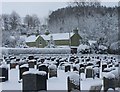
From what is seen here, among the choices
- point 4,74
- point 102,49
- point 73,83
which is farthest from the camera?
point 102,49

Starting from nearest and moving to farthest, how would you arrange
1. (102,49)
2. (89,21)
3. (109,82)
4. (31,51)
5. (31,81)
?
(31,81) < (109,82) < (31,51) < (102,49) < (89,21)

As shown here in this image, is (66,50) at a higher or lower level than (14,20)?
lower

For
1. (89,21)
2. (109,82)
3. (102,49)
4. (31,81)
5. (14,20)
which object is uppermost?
(14,20)

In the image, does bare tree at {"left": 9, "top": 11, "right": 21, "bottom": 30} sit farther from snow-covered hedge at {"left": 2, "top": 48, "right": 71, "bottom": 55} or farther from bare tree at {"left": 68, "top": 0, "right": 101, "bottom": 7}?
snow-covered hedge at {"left": 2, "top": 48, "right": 71, "bottom": 55}

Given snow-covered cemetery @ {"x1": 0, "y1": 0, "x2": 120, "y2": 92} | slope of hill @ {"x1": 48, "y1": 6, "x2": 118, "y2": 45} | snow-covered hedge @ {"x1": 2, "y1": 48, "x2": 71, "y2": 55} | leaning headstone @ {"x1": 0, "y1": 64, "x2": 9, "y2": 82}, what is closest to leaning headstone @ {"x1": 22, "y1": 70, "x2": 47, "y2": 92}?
snow-covered cemetery @ {"x1": 0, "y1": 0, "x2": 120, "y2": 92}

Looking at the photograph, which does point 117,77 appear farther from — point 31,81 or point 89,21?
point 89,21

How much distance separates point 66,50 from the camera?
49.2m

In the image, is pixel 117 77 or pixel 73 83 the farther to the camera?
pixel 117 77

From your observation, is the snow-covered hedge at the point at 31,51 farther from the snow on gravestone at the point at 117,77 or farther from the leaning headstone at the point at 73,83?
the leaning headstone at the point at 73,83

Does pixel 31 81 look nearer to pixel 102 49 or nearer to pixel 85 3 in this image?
pixel 102 49

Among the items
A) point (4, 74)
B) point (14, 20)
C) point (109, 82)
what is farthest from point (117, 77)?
point (14, 20)

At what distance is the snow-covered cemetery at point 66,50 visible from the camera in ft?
40.6

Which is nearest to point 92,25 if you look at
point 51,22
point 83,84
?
point 51,22

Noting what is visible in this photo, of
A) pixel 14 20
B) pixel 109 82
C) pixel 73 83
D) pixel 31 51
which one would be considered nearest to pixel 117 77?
pixel 109 82
